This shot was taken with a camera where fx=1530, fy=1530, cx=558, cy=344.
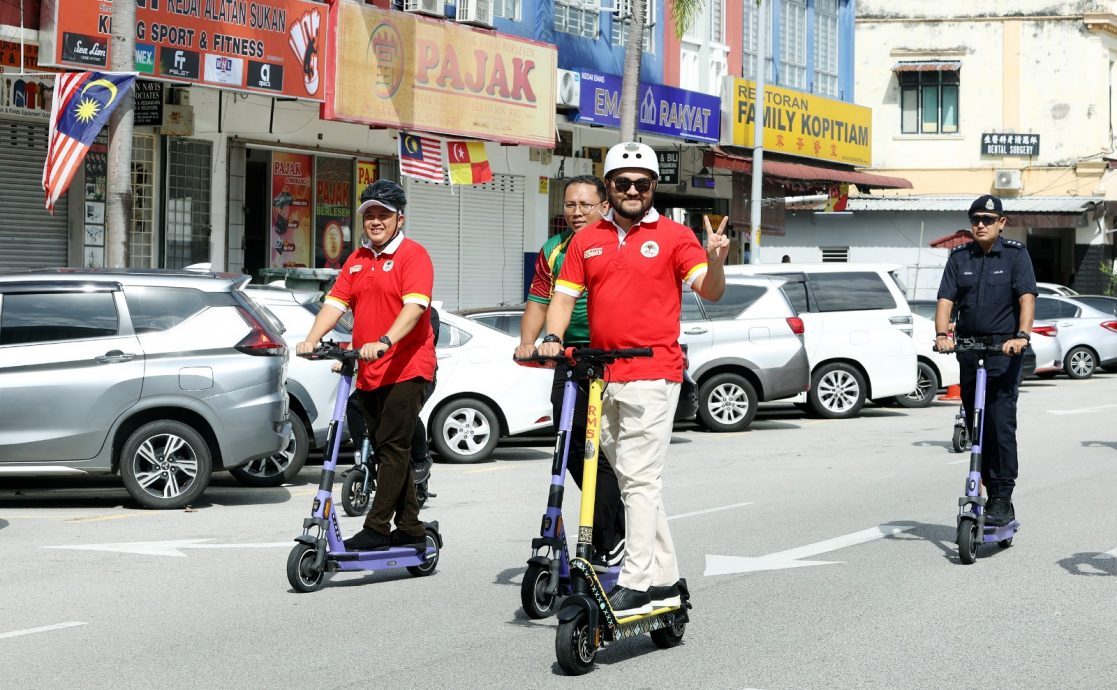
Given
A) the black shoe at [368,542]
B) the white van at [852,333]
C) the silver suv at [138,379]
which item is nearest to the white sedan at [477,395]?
the silver suv at [138,379]

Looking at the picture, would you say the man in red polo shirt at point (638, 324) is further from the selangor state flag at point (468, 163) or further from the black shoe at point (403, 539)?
the selangor state flag at point (468, 163)

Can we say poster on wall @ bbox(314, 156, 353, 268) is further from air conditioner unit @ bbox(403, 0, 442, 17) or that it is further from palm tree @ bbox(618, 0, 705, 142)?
palm tree @ bbox(618, 0, 705, 142)

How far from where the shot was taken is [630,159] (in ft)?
20.2

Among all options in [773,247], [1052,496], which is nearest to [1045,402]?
[1052,496]

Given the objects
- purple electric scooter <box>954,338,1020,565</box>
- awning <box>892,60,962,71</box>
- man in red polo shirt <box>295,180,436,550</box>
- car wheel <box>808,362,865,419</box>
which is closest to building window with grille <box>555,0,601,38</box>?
car wheel <box>808,362,865,419</box>

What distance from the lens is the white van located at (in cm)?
1859

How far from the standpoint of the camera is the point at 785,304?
17531mm

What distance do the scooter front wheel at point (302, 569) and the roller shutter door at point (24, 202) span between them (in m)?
11.8

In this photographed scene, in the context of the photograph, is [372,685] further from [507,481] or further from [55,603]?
[507,481]

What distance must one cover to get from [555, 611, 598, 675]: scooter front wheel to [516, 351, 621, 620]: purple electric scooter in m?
0.15

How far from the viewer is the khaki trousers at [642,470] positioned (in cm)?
602

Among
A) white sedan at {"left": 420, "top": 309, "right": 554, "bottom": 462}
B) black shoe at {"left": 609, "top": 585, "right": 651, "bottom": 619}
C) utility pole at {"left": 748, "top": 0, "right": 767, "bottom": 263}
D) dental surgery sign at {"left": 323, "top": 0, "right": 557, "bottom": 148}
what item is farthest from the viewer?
utility pole at {"left": 748, "top": 0, "right": 767, "bottom": 263}

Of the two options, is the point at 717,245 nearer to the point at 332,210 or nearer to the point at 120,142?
the point at 120,142

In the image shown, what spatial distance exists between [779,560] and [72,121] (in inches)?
370
